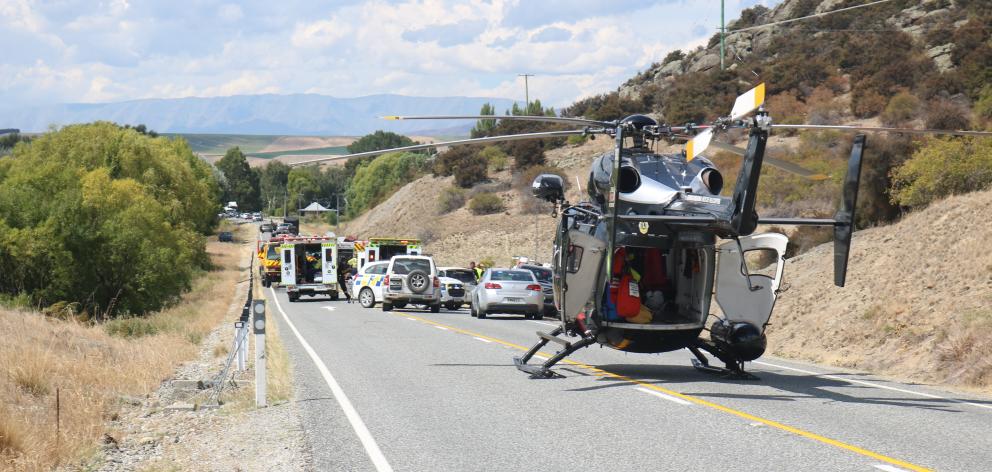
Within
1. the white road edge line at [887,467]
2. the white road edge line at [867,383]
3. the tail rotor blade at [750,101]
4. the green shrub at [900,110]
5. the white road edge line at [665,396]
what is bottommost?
the white road edge line at [867,383]

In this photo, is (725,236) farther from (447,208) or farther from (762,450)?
(447,208)

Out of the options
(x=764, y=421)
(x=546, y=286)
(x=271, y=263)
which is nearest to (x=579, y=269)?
(x=764, y=421)

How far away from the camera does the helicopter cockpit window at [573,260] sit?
14.9 metres

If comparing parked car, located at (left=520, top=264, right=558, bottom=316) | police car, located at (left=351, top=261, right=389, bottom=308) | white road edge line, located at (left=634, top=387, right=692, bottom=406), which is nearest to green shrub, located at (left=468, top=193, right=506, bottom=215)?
police car, located at (left=351, top=261, right=389, bottom=308)

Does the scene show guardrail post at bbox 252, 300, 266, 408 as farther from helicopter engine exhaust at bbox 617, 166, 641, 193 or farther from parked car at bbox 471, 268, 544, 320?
parked car at bbox 471, 268, 544, 320

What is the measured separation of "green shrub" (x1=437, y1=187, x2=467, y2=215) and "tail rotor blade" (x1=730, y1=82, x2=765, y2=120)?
2885 inches

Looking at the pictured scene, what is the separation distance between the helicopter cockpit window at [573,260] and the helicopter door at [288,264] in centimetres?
Answer: 3205

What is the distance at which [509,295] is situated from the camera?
3183 cm

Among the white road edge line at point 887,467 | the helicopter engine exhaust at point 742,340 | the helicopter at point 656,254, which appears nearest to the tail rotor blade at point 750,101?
the helicopter at point 656,254

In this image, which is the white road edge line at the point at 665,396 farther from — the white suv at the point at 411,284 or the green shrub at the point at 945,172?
the white suv at the point at 411,284

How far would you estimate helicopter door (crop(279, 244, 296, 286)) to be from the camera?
150 ft

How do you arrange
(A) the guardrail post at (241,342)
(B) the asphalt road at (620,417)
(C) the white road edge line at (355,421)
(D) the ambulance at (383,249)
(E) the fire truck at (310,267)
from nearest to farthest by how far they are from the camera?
(B) the asphalt road at (620,417), (C) the white road edge line at (355,421), (A) the guardrail post at (241,342), (D) the ambulance at (383,249), (E) the fire truck at (310,267)

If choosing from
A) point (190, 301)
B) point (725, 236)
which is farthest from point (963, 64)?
point (725, 236)

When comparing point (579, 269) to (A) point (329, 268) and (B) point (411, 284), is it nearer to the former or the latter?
(B) point (411, 284)
